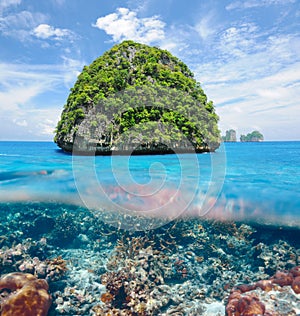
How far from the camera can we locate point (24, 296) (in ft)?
19.5

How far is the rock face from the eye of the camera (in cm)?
2758

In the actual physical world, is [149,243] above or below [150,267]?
above

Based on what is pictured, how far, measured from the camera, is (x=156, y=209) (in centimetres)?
1098

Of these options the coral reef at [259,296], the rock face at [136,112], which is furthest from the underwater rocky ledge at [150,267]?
the rock face at [136,112]

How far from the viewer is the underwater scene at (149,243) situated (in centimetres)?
649

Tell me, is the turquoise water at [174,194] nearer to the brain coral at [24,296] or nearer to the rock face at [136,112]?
the brain coral at [24,296]

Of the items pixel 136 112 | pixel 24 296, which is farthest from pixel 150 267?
pixel 136 112

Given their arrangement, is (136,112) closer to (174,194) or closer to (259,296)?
(174,194)

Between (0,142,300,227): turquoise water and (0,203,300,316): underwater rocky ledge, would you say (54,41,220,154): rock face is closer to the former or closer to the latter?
(0,142,300,227): turquoise water

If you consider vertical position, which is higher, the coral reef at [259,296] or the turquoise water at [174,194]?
the turquoise water at [174,194]

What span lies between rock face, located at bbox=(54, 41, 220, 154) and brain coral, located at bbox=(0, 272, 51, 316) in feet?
68.4

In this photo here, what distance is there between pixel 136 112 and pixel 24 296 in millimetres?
25108

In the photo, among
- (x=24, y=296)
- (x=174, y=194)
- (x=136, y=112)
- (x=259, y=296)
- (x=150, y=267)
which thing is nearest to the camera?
(x=24, y=296)

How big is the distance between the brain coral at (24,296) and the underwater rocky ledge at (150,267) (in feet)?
0.09
